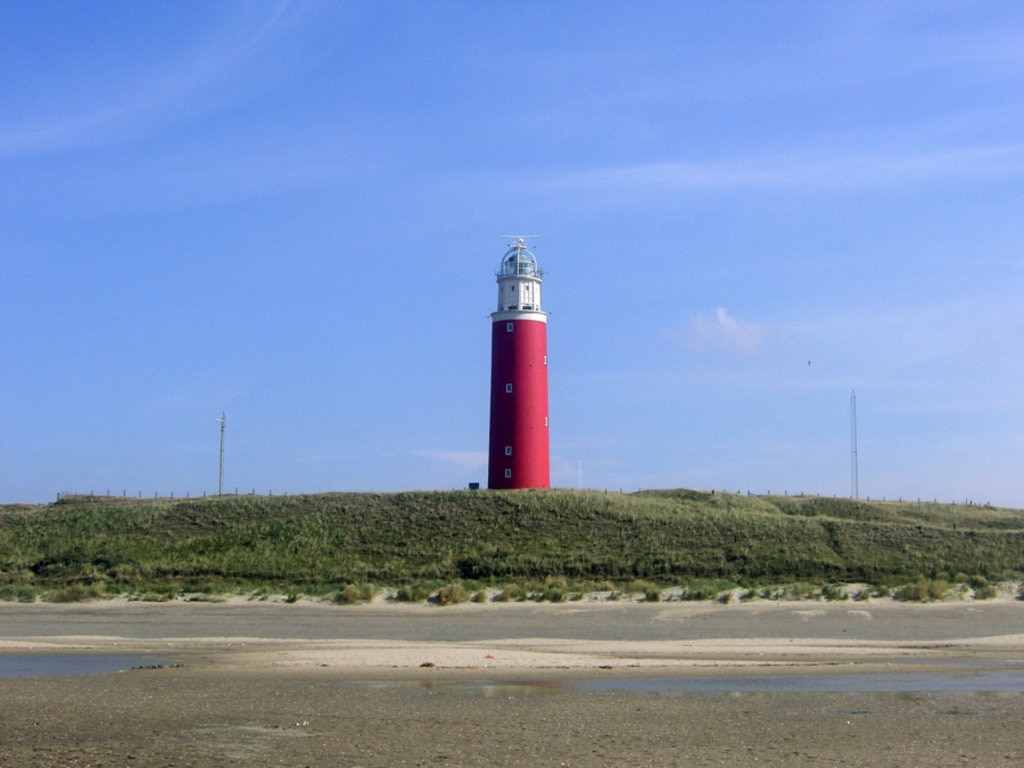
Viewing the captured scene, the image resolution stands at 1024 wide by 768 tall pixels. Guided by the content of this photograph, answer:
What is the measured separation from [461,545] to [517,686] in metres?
19.9

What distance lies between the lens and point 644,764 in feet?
44.4

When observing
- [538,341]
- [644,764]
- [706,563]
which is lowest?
[644,764]

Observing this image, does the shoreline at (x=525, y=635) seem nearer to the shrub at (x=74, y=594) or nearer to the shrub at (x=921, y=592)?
the shrub at (x=921, y=592)

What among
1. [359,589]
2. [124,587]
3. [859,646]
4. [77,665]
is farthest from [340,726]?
[124,587]

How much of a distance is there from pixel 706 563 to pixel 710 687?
16532 millimetres

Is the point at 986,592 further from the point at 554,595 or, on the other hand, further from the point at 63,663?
the point at 63,663

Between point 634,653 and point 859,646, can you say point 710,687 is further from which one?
point 859,646

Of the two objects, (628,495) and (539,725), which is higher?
(628,495)

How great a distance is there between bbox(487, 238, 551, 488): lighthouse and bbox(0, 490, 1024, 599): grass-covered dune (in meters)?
2.24

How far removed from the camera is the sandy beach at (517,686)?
47.2ft

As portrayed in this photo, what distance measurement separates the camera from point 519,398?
4762 centimetres

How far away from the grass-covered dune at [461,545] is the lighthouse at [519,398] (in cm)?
224

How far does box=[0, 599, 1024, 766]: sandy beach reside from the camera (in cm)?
1438

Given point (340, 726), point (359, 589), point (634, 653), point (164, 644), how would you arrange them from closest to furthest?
point (340, 726), point (634, 653), point (164, 644), point (359, 589)
